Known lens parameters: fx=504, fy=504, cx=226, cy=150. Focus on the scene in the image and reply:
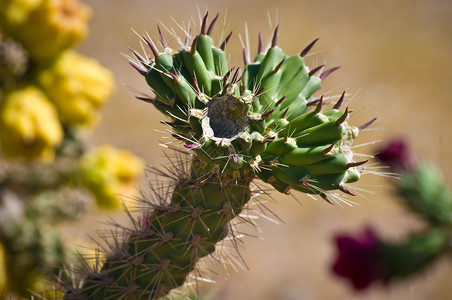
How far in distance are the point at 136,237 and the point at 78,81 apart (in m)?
0.93

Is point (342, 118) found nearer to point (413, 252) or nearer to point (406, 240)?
point (413, 252)

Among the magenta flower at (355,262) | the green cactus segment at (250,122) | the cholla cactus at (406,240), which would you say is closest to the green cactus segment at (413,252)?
the cholla cactus at (406,240)

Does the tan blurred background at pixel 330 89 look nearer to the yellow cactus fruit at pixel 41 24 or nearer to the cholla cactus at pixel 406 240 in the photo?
the cholla cactus at pixel 406 240

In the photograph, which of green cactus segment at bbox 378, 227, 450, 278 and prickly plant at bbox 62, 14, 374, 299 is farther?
green cactus segment at bbox 378, 227, 450, 278

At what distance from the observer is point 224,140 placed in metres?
1.00

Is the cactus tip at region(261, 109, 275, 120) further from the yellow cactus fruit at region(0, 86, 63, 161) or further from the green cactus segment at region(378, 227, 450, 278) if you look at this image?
the green cactus segment at region(378, 227, 450, 278)

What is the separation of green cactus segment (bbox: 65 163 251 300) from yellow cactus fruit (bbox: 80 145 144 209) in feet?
2.61

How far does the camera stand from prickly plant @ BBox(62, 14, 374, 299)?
103 centimetres

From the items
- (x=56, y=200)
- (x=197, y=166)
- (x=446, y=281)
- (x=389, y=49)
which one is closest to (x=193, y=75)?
(x=197, y=166)

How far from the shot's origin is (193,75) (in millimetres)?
1099

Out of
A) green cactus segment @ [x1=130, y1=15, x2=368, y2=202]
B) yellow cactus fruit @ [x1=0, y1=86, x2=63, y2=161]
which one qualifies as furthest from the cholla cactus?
green cactus segment @ [x1=130, y1=15, x2=368, y2=202]

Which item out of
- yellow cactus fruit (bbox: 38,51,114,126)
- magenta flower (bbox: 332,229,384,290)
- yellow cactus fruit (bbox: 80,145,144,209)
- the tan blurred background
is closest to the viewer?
yellow cactus fruit (bbox: 38,51,114,126)

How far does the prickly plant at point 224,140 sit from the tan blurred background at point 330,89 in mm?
3912

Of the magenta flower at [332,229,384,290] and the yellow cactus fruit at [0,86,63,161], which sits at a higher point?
the yellow cactus fruit at [0,86,63,161]
